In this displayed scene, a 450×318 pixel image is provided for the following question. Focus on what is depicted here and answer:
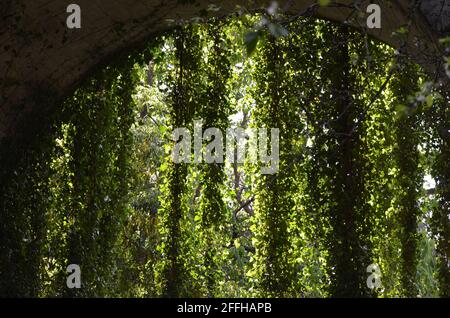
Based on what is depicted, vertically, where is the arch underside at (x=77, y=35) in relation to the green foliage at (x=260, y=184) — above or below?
above

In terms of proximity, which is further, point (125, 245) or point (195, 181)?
point (125, 245)

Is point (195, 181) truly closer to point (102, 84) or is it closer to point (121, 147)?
point (121, 147)

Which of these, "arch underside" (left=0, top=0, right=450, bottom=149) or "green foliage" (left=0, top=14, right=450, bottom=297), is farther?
"green foliage" (left=0, top=14, right=450, bottom=297)

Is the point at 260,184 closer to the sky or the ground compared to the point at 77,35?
closer to the ground

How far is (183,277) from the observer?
5352 mm

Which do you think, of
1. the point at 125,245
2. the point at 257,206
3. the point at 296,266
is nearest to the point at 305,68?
the point at 257,206

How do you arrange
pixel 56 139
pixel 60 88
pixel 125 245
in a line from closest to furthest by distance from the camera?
pixel 60 88
pixel 56 139
pixel 125 245

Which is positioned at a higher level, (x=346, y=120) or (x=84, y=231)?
(x=346, y=120)

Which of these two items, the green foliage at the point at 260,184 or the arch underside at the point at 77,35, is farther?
the green foliage at the point at 260,184

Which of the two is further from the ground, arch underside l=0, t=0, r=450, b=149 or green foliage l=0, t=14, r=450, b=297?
arch underside l=0, t=0, r=450, b=149

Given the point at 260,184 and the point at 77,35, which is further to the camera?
the point at 260,184
